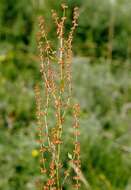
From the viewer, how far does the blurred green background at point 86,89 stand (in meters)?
3.94

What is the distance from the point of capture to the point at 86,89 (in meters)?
5.03

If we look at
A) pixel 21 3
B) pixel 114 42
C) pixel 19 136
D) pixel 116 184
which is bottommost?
pixel 116 184

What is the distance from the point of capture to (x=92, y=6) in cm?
620

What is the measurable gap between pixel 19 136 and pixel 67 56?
2.37m

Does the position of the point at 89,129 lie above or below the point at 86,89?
below

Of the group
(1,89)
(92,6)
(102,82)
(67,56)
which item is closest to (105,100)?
(102,82)

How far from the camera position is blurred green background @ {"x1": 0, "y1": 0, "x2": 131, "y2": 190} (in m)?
3.94

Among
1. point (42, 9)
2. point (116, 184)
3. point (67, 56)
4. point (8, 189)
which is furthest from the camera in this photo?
point (42, 9)

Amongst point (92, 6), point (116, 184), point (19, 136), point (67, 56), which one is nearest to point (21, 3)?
point (92, 6)

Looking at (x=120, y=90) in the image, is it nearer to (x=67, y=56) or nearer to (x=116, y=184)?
(x=116, y=184)

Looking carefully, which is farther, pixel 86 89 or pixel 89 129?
pixel 86 89

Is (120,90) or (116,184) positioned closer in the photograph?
(116,184)

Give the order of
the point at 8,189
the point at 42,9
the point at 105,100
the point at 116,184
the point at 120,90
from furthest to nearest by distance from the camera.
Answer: the point at 42,9 → the point at 120,90 → the point at 105,100 → the point at 116,184 → the point at 8,189

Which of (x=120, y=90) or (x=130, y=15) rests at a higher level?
(x=130, y=15)
